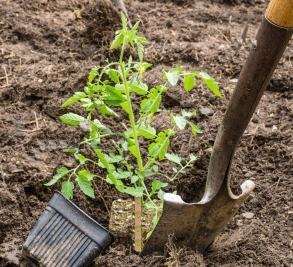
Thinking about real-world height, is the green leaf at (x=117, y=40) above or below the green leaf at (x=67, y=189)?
above

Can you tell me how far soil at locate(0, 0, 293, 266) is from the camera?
2143 mm

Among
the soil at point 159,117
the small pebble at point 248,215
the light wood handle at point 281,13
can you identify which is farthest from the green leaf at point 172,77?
the small pebble at point 248,215

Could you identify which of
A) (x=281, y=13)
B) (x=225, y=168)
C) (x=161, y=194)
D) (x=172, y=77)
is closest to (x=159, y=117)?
(x=161, y=194)

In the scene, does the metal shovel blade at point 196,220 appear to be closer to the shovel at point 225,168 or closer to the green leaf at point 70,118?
the shovel at point 225,168

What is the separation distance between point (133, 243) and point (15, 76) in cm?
119

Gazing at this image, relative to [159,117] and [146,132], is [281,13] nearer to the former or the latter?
[146,132]

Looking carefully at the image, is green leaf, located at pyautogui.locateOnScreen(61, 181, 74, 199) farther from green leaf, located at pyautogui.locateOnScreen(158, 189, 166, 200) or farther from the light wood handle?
the light wood handle

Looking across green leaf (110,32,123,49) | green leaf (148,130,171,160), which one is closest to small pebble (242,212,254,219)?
green leaf (148,130,171,160)

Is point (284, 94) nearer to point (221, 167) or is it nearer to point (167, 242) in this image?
point (221, 167)

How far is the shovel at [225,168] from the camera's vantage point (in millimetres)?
1685

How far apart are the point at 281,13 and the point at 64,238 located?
47.6 inches

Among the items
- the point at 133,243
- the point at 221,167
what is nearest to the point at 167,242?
the point at 133,243

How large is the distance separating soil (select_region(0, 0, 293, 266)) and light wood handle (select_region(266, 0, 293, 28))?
33.8 inches

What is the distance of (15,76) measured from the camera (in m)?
2.74
